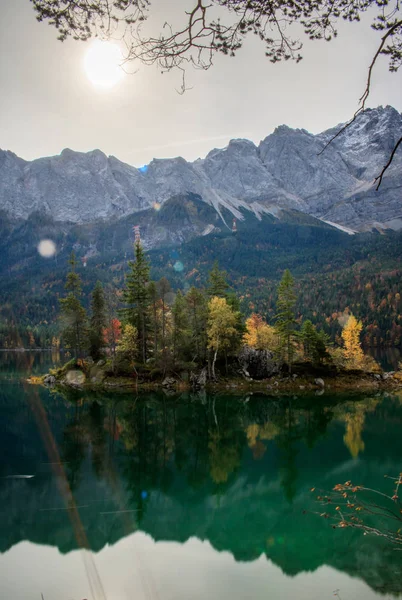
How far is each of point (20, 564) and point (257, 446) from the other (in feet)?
55.8

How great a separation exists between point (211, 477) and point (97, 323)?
136 feet

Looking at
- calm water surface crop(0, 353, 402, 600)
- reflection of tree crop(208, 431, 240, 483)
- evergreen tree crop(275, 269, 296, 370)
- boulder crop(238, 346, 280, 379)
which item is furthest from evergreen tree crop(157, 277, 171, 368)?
reflection of tree crop(208, 431, 240, 483)

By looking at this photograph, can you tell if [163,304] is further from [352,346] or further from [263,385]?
[352,346]

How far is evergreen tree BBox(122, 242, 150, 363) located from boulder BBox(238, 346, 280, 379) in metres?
14.2

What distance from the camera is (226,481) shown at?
774 inches

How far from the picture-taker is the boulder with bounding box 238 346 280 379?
54.1 metres

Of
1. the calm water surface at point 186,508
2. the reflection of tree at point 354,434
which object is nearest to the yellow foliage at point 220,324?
the calm water surface at point 186,508

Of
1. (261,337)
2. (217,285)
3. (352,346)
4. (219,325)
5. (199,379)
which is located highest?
(217,285)

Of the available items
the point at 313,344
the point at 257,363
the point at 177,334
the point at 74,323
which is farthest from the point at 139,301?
the point at 313,344

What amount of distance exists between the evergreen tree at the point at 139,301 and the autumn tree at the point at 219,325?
31.8 feet

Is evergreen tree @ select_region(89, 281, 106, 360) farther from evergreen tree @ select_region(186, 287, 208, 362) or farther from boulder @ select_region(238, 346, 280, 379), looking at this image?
boulder @ select_region(238, 346, 280, 379)

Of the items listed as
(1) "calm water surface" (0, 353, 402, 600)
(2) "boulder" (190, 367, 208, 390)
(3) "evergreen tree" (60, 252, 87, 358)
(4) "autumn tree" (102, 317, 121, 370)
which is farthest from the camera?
(3) "evergreen tree" (60, 252, 87, 358)

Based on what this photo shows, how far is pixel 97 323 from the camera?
58031mm

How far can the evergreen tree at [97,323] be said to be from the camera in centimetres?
5762
